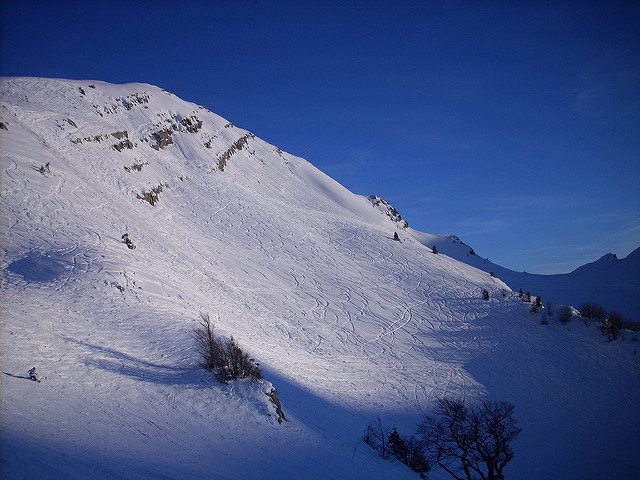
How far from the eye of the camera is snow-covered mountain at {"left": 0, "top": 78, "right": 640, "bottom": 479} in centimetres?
986

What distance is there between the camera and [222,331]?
1958cm

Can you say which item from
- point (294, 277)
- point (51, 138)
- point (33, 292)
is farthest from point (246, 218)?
point (33, 292)

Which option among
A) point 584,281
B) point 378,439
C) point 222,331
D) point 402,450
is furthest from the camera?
point 584,281

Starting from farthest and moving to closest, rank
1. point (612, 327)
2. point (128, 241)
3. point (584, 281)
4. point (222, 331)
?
1. point (584, 281)
2. point (612, 327)
3. point (128, 241)
4. point (222, 331)

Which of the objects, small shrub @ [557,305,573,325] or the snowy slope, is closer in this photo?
small shrub @ [557,305,573,325]

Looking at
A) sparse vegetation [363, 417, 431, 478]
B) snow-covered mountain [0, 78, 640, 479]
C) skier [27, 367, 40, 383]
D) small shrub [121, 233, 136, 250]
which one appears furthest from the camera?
small shrub [121, 233, 136, 250]

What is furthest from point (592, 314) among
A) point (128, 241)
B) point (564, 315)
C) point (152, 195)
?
point (152, 195)

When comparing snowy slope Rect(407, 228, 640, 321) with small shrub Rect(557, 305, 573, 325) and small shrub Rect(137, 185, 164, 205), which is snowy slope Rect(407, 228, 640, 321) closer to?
small shrub Rect(557, 305, 573, 325)

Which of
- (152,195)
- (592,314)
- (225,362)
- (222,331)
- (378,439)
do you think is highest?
(152,195)

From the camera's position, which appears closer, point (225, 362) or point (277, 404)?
point (277, 404)

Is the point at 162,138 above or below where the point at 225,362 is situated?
above

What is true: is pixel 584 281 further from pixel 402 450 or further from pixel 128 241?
pixel 128 241

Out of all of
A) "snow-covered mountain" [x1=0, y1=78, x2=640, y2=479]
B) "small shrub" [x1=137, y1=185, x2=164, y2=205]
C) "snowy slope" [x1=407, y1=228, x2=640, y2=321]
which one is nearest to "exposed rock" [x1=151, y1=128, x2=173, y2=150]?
"snow-covered mountain" [x1=0, y1=78, x2=640, y2=479]

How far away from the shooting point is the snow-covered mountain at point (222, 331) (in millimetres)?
9859
